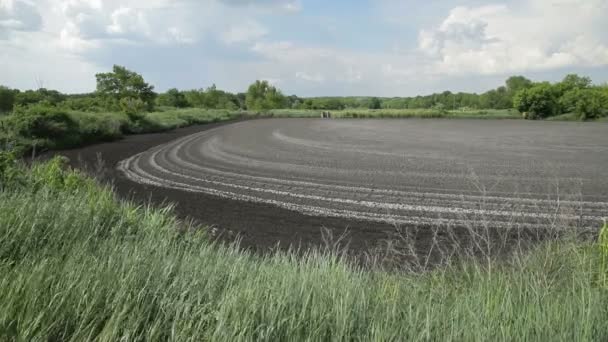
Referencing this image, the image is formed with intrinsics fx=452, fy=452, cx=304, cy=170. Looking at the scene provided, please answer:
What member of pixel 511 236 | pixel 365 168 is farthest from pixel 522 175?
pixel 511 236

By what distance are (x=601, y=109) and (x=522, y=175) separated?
247 feet

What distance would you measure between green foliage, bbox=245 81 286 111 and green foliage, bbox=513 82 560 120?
52.7m

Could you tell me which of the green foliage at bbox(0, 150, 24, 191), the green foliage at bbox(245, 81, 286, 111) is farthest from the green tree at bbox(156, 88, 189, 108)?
the green foliage at bbox(0, 150, 24, 191)

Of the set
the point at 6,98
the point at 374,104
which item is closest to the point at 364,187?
the point at 6,98

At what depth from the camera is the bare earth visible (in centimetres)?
983

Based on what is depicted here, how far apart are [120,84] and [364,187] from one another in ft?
196

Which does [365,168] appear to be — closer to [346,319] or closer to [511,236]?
[511,236]

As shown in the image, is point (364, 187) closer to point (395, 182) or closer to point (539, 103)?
point (395, 182)

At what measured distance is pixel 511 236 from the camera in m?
8.92

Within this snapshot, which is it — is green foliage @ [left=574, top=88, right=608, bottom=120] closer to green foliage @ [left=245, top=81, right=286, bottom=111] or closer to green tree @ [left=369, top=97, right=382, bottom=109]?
green foliage @ [left=245, top=81, right=286, bottom=111]

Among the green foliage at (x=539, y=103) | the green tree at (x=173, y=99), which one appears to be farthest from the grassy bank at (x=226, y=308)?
the green tree at (x=173, y=99)

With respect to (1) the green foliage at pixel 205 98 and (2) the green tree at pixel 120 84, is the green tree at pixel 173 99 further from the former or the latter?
(2) the green tree at pixel 120 84

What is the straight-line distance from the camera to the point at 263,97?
4301 inches

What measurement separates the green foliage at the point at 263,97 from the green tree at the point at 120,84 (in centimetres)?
4021
